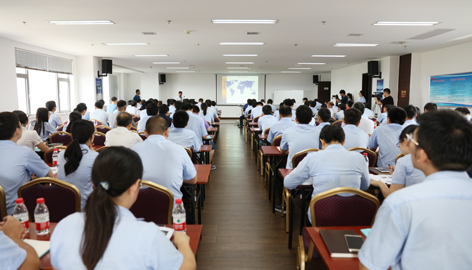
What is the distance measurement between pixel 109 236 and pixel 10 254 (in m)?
0.50

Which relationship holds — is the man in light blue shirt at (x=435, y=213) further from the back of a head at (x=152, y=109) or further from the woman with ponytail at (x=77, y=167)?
the back of a head at (x=152, y=109)

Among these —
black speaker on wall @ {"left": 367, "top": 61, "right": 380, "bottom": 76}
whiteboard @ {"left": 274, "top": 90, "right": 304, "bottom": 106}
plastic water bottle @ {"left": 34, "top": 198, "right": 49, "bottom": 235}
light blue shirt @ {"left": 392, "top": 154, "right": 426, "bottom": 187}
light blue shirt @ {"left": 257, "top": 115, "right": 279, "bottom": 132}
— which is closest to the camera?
plastic water bottle @ {"left": 34, "top": 198, "right": 49, "bottom": 235}

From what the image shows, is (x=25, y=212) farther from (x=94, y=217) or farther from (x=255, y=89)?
(x=255, y=89)

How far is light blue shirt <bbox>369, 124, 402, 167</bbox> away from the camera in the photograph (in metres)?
4.09

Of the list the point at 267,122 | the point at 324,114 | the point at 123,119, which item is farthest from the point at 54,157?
the point at 267,122

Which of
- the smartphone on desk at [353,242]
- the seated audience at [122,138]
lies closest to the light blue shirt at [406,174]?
the smartphone on desk at [353,242]

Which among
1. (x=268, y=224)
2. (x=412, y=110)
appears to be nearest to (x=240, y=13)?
(x=412, y=110)

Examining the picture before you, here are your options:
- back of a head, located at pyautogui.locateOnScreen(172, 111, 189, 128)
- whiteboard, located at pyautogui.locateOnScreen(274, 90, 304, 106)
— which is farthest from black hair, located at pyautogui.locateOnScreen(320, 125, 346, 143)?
whiteboard, located at pyautogui.locateOnScreen(274, 90, 304, 106)

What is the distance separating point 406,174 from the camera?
8.01 ft

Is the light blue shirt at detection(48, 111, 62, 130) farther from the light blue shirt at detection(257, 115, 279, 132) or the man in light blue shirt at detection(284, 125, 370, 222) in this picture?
the man in light blue shirt at detection(284, 125, 370, 222)

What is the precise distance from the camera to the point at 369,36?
7.71 metres

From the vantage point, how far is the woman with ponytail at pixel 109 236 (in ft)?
3.78

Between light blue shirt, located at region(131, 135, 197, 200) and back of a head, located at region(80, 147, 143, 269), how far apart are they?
53.3 inches

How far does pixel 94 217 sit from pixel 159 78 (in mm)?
19392
